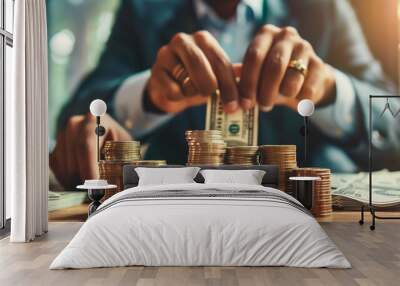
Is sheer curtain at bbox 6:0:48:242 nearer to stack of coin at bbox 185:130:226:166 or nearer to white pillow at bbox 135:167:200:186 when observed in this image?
white pillow at bbox 135:167:200:186

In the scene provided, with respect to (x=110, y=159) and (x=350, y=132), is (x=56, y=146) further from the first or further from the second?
(x=350, y=132)

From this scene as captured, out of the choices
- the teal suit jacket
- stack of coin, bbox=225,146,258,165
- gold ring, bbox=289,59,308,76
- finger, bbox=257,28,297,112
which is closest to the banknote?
the teal suit jacket

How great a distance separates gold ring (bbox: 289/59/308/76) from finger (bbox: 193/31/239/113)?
2.80ft

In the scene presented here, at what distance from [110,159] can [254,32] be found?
273 cm

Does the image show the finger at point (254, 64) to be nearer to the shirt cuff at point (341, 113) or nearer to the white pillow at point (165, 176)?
the shirt cuff at point (341, 113)

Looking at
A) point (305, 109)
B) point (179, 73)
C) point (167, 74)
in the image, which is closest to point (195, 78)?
point (179, 73)

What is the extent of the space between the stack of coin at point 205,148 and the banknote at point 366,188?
1783mm

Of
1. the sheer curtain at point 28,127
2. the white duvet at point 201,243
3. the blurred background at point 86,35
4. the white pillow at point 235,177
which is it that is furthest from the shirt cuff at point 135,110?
the white duvet at point 201,243

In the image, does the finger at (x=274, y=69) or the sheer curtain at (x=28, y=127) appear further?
the finger at (x=274, y=69)

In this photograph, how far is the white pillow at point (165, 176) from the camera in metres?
7.22

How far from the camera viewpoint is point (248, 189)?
239 inches

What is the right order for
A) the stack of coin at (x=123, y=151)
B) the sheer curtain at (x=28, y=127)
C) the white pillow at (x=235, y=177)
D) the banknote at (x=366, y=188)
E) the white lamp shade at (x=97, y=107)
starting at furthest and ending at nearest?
the banknote at (x=366, y=188) → the stack of coin at (x=123, y=151) → the white lamp shade at (x=97, y=107) → the white pillow at (x=235, y=177) → the sheer curtain at (x=28, y=127)

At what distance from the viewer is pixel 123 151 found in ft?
27.0

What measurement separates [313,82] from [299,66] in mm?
305
